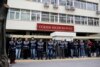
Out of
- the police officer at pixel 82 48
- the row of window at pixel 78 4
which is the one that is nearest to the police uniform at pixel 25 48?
the police officer at pixel 82 48

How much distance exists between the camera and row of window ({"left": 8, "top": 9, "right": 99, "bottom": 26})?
35838 millimetres

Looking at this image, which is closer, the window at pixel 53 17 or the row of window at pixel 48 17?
the row of window at pixel 48 17

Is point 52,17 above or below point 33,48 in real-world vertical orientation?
above

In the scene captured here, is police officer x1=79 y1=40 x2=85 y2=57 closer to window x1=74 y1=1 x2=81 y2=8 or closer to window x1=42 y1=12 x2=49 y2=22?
window x1=42 y1=12 x2=49 y2=22

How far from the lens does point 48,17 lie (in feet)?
129

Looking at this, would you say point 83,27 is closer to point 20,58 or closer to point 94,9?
point 94,9

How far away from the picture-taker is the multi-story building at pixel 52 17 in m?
36.1

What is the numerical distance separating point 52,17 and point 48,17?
870mm

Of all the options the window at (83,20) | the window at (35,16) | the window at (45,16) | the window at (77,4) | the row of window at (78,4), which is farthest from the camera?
the window at (83,20)

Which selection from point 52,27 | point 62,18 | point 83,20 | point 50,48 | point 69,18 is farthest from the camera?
point 83,20

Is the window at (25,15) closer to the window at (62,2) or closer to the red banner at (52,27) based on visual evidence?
the red banner at (52,27)

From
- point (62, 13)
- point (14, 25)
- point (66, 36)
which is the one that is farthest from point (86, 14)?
point (66, 36)

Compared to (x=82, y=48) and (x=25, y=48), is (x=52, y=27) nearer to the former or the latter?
(x=82, y=48)

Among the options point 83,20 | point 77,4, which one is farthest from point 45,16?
point 83,20
